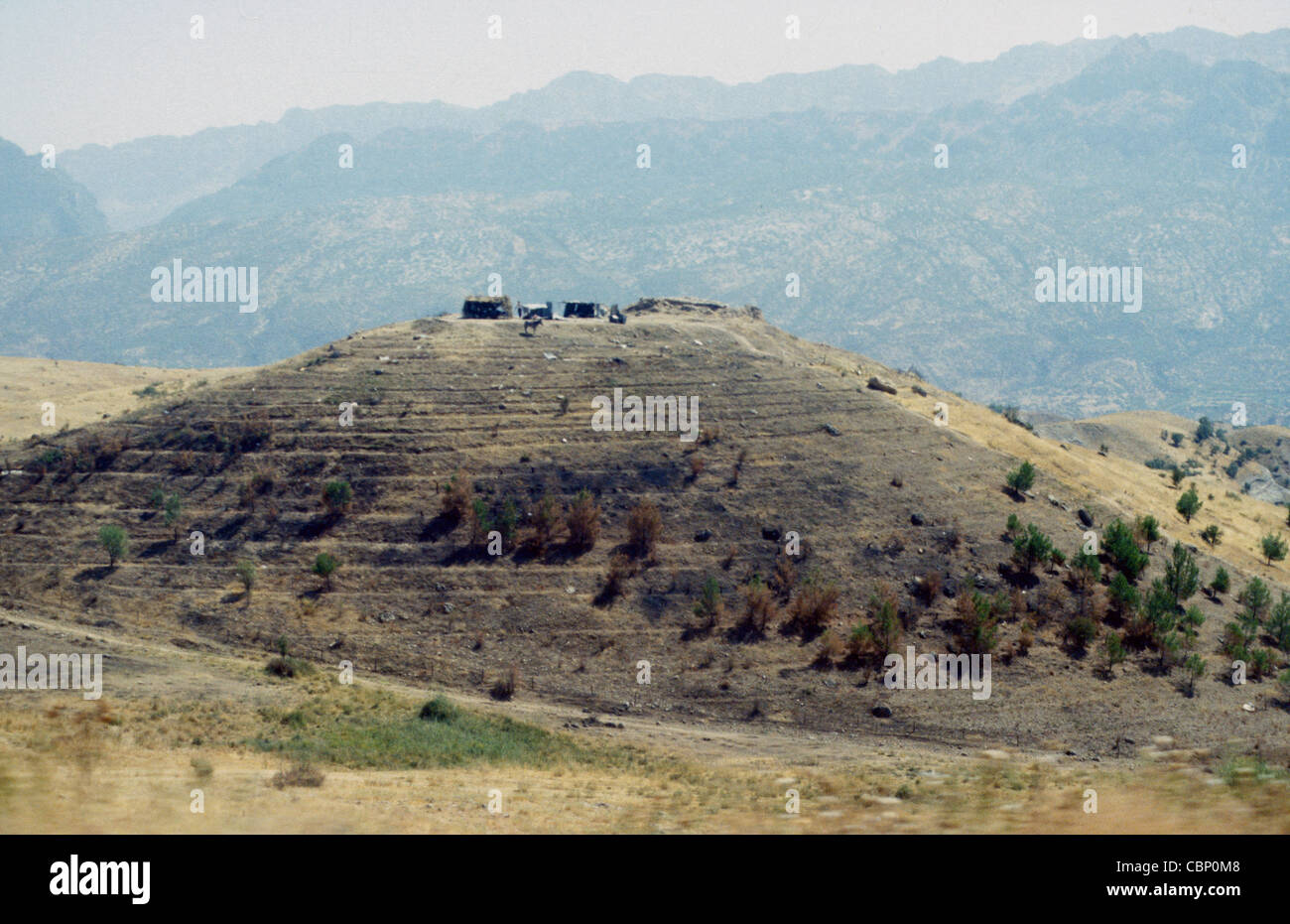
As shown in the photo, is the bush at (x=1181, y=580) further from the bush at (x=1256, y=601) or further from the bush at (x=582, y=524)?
the bush at (x=582, y=524)

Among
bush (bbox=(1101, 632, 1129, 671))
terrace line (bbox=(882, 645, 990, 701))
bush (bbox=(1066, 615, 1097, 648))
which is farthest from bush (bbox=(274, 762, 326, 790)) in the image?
bush (bbox=(1066, 615, 1097, 648))

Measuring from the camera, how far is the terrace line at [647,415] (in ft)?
130

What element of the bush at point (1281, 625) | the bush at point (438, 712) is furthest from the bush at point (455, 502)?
the bush at point (1281, 625)

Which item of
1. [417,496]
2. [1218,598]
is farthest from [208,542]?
[1218,598]

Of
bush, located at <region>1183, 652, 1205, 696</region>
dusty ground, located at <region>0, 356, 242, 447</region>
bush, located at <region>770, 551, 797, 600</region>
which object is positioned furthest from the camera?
dusty ground, located at <region>0, 356, 242, 447</region>

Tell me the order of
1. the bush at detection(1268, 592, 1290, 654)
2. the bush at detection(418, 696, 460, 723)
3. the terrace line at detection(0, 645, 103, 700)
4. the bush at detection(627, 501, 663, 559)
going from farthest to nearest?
the bush at detection(627, 501, 663, 559) < the bush at detection(1268, 592, 1290, 654) < the bush at detection(418, 696, 460, 723) < the terrace line at detection(0, 645, 103, 700)

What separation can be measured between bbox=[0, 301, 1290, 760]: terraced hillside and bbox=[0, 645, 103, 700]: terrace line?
4237 millimetres

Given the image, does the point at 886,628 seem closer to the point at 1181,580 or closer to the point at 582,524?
the point at 582,524

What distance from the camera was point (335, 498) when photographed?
114ft

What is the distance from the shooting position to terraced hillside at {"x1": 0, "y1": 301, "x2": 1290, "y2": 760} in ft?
93.4

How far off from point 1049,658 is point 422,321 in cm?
3332

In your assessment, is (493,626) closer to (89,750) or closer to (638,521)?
(638,521)

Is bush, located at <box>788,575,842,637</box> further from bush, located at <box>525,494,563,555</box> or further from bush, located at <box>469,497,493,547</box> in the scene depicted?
bush, located at <box>469,497,493,547</box>

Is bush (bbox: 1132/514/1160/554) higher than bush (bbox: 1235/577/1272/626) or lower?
higher
